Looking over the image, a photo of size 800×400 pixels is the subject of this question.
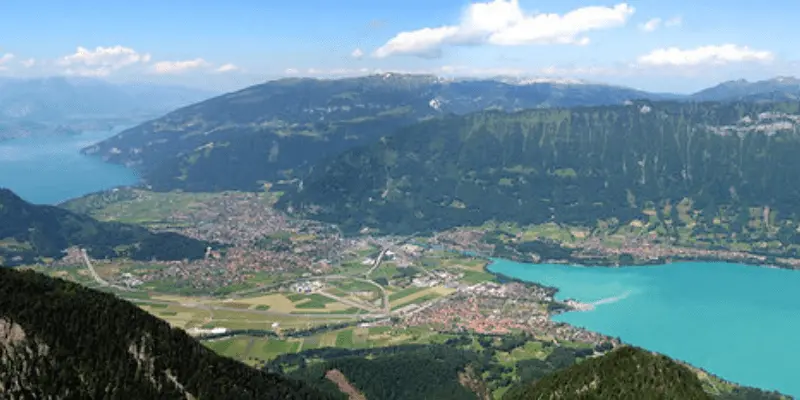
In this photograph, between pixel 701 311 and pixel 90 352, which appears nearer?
pixel 90 352

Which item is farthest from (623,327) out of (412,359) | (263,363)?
(263,363)

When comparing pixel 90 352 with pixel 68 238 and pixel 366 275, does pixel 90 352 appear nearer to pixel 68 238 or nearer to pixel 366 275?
pixel 366 275

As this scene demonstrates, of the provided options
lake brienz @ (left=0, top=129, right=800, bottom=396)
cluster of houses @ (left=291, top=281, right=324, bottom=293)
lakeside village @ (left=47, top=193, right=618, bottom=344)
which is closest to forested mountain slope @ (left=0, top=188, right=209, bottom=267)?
lakeside village @ (left=47, top=193, right=618, bottom=344)

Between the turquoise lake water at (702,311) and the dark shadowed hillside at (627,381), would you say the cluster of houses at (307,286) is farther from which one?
the dark shadowed hillside at (627,381)

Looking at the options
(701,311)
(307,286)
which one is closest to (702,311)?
(701,311)

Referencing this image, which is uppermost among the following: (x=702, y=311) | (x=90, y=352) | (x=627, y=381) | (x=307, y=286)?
(x=90, y=352)

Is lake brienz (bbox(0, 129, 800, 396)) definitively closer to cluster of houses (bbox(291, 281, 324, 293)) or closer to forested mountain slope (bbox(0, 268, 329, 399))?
cluster of houses (bbox(291, 281, 324, 293))
